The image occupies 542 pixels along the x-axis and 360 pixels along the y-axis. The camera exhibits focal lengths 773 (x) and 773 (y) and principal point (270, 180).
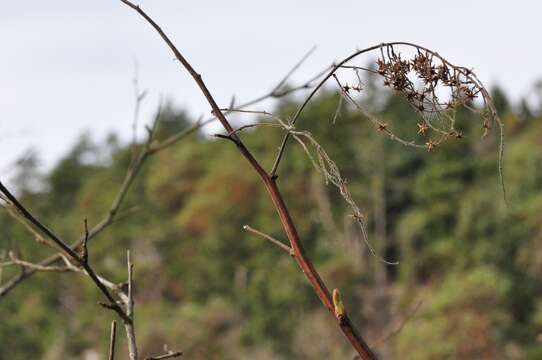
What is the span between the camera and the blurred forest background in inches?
389

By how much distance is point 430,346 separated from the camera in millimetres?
9555

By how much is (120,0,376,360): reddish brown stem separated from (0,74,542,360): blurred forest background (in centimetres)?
748

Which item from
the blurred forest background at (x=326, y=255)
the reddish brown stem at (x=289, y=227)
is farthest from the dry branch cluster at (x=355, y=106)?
the blurred forest background at (x=326, y=255)

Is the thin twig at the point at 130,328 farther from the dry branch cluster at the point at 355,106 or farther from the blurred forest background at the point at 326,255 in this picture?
the blurred forest background at the point at 326,255

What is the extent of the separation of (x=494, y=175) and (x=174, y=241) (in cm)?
648

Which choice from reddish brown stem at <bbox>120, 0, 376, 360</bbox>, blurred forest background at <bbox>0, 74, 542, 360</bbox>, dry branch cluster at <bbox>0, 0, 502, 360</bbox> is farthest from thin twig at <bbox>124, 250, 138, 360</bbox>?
blurred forest background at <bbox>0, 74, 542, 360</bbox>

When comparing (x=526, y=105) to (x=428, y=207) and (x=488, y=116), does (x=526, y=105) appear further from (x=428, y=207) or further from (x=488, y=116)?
(x=488, y=116)

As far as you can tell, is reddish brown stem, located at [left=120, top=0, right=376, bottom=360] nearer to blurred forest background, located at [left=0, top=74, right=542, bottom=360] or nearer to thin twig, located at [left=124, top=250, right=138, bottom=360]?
thin twig, located at [left=124, top=250, right=138, bottom=360]

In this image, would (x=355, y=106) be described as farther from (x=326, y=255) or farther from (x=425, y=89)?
(x=326, y=255)

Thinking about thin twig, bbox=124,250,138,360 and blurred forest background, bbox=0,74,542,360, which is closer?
thin twig, bbox=124,250,138,360

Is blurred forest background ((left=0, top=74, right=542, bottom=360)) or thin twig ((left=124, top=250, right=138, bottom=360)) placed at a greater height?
blurred forest background ((left=0, top=74, right=542, bottom=360))

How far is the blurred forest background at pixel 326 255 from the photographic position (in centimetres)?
989

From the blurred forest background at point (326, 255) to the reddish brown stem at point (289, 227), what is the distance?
7479mm

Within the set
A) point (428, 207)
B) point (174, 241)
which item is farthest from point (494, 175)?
point (174, 241)
